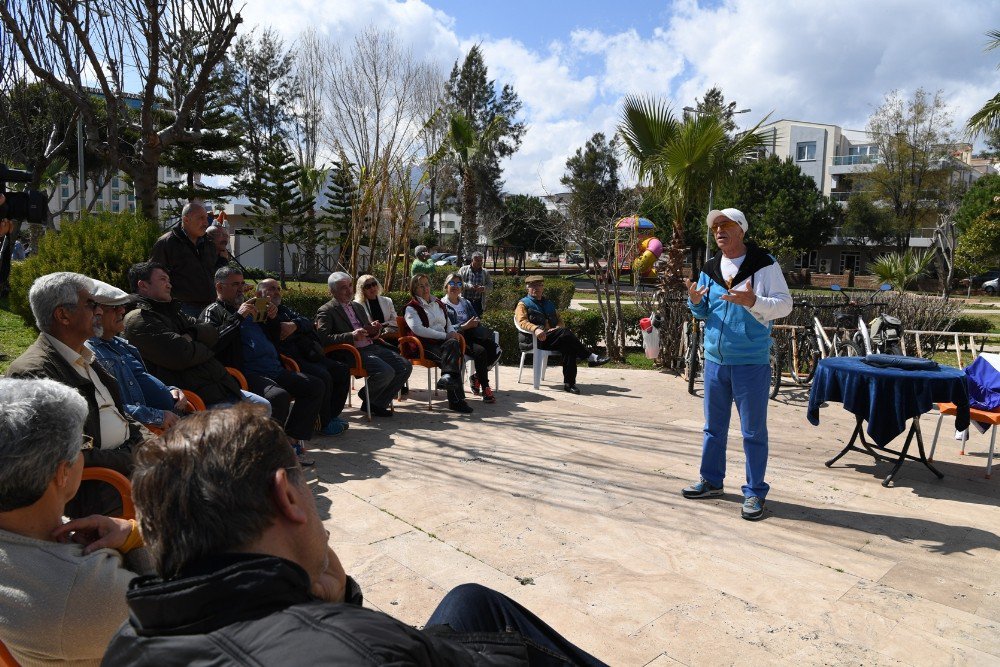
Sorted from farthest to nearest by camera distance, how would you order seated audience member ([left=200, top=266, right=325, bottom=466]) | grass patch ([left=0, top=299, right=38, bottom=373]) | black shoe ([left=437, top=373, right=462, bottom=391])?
grass patch ([left=0, top=299, right=38, bottom=373]) < black shoe ([left=437, top=373, right=462, bottom=391]) < seated audience member ([left=200, top=266, right=325, bottom=466])

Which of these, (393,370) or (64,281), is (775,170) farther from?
(64,281)

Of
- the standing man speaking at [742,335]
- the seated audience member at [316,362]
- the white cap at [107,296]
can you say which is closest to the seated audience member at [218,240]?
the seated audience member at [316,362]

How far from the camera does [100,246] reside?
26.2 feet

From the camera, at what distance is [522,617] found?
→ 1.70 meters

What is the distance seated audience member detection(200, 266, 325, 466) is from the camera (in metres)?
4.88

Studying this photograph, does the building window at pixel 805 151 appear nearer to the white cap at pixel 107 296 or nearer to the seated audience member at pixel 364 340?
the seated audience member at pixel 364 340

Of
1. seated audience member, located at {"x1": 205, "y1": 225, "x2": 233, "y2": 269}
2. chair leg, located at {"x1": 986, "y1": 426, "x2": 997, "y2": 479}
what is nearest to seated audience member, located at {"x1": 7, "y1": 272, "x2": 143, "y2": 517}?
seated audience member, located at {"x1": 205, "y1": 225, "x2": 233, "y2": 269}

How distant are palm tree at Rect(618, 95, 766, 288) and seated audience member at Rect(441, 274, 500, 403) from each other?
342 centimetres

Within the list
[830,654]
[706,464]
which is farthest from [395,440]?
[830,654]

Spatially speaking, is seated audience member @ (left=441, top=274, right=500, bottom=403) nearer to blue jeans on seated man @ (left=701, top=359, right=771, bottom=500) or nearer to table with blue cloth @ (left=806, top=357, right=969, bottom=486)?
blue jeans on seated man @ (left=701, top=359, right=771, bottom=500)

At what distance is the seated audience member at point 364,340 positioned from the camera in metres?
6.16

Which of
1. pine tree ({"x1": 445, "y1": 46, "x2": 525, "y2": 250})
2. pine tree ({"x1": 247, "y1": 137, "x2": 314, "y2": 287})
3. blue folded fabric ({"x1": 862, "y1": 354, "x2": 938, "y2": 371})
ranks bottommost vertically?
blue folded fabric ({"x1": 862, "y1": 354, "x2": 938, "y2": 371})

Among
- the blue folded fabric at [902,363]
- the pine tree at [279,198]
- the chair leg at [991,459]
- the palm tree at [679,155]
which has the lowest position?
the chair leg at [991,459]

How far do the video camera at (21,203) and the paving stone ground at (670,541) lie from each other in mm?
2146
